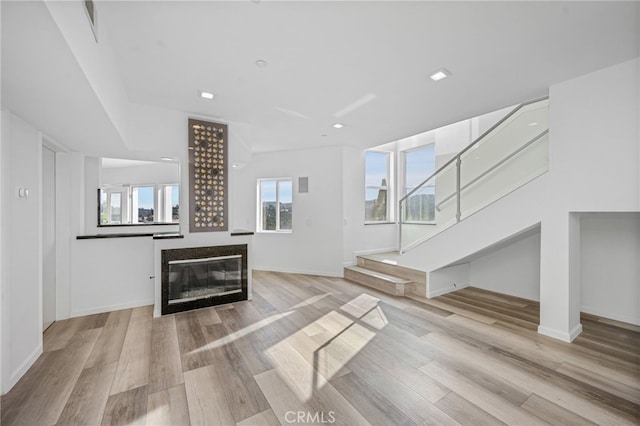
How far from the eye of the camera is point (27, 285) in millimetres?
2373

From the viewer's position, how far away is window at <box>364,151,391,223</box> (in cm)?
628

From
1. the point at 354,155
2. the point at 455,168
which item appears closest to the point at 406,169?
the point at 354,155

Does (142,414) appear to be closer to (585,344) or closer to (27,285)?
(27,285)

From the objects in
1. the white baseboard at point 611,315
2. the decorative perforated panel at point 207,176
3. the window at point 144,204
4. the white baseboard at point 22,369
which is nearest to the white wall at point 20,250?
the white baseboard at point 22,369

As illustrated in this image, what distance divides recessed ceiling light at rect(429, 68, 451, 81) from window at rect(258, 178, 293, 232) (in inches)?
153

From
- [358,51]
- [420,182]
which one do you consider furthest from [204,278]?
[420,182]

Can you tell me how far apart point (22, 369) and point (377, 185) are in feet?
20.1

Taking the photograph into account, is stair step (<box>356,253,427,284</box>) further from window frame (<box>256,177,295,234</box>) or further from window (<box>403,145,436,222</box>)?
window frame (<box>256,177,295,234</box>)

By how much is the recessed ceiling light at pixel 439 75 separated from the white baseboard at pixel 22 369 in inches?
181

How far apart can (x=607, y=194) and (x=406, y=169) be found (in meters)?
3.92

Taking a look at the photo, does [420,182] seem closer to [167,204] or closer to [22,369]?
[167,204]

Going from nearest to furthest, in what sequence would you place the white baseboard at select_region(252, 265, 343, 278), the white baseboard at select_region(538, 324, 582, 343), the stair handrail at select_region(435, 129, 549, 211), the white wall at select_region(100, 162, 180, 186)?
the white baseboard at select_region(538, 324, 582, 343) < the stair handrail at select_region(435, 129, 549, 211) < the white wall at select_region(100, 162, 180, 186) < the white baseboard at select_region(252, 265, 343, 278)

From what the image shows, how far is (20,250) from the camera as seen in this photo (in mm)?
2279

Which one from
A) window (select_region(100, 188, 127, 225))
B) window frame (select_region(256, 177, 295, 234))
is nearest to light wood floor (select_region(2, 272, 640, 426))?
window (select_region(100, 188, 127, 225))
